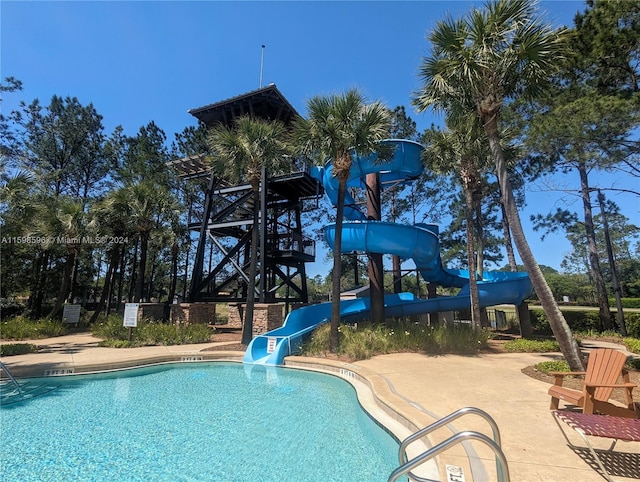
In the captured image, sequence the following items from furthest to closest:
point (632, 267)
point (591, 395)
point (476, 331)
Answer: point (632, 267) < point (476, 331) < point (591, 395)

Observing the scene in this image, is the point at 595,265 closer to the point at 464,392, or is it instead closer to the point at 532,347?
the point at 532,347

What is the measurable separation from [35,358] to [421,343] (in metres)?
13.2

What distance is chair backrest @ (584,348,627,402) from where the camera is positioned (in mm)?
4699

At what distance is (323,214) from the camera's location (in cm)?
2862

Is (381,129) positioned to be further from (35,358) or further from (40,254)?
(40,254)

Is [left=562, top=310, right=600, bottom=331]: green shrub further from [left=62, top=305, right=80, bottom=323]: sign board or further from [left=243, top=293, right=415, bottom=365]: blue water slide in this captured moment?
[left=62, top=305, right=80, bottom=323]: sign board

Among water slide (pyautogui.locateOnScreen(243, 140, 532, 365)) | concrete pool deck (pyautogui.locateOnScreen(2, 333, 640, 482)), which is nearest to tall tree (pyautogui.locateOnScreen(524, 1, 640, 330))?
water slide (pyautogui.locateOnScreen(243, 140, 532, 365))

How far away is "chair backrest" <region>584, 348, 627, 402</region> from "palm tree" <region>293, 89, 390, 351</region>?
7.08 m

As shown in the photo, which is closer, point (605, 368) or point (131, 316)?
point (605, 368)

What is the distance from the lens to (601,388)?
4.86 m

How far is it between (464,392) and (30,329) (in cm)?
1903

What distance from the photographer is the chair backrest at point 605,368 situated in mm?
4699

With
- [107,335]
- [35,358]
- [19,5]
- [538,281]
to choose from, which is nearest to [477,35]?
[538,281]

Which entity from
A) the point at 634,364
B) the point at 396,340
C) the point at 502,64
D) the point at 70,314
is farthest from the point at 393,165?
the point at 70,314
